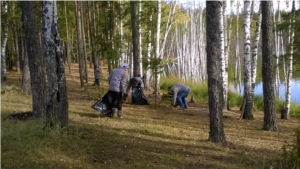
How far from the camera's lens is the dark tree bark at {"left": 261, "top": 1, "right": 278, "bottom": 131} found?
1004 centimetres

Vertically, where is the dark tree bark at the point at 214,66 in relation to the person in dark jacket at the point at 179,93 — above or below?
above

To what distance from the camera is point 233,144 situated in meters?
7.58

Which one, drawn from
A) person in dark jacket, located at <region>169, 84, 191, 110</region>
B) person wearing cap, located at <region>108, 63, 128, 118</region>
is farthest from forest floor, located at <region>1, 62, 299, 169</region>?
person in dark jacket, located at <region>169, 84, 191, 110</region>

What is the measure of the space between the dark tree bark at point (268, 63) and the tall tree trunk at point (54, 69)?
20.2 ft

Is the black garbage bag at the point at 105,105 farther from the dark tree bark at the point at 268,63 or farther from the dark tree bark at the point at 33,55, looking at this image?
the dark tree bark at the point at 268,63

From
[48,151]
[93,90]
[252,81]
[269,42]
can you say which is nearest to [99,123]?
[48,151]

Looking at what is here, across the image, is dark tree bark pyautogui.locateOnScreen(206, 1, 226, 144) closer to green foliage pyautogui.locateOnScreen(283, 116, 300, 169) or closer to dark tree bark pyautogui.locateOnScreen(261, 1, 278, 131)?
green foliage pyautogui.locateOnScreen(283, 116, 300, 169)

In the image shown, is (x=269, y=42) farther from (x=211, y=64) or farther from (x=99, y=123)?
(x=99, y=123)

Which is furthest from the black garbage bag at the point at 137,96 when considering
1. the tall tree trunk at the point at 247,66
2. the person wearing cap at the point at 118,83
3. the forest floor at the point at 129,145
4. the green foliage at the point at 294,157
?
the green foliage at the point at 294,157

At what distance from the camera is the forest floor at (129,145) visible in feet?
18.3

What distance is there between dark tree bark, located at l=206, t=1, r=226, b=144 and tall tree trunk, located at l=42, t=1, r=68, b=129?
3065mm

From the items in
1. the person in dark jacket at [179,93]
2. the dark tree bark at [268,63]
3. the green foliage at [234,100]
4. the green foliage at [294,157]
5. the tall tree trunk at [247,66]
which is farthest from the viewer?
the green foliage at [234,100]

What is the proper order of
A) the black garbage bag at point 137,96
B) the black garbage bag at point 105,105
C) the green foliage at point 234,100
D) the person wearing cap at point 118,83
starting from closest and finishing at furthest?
the person wearing cap at point 118,83 → the black garbage bag at point 105,105 → the black garbage bag at point 137,96 → the green foliage at point 234,100

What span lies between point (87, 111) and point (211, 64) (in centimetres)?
485
